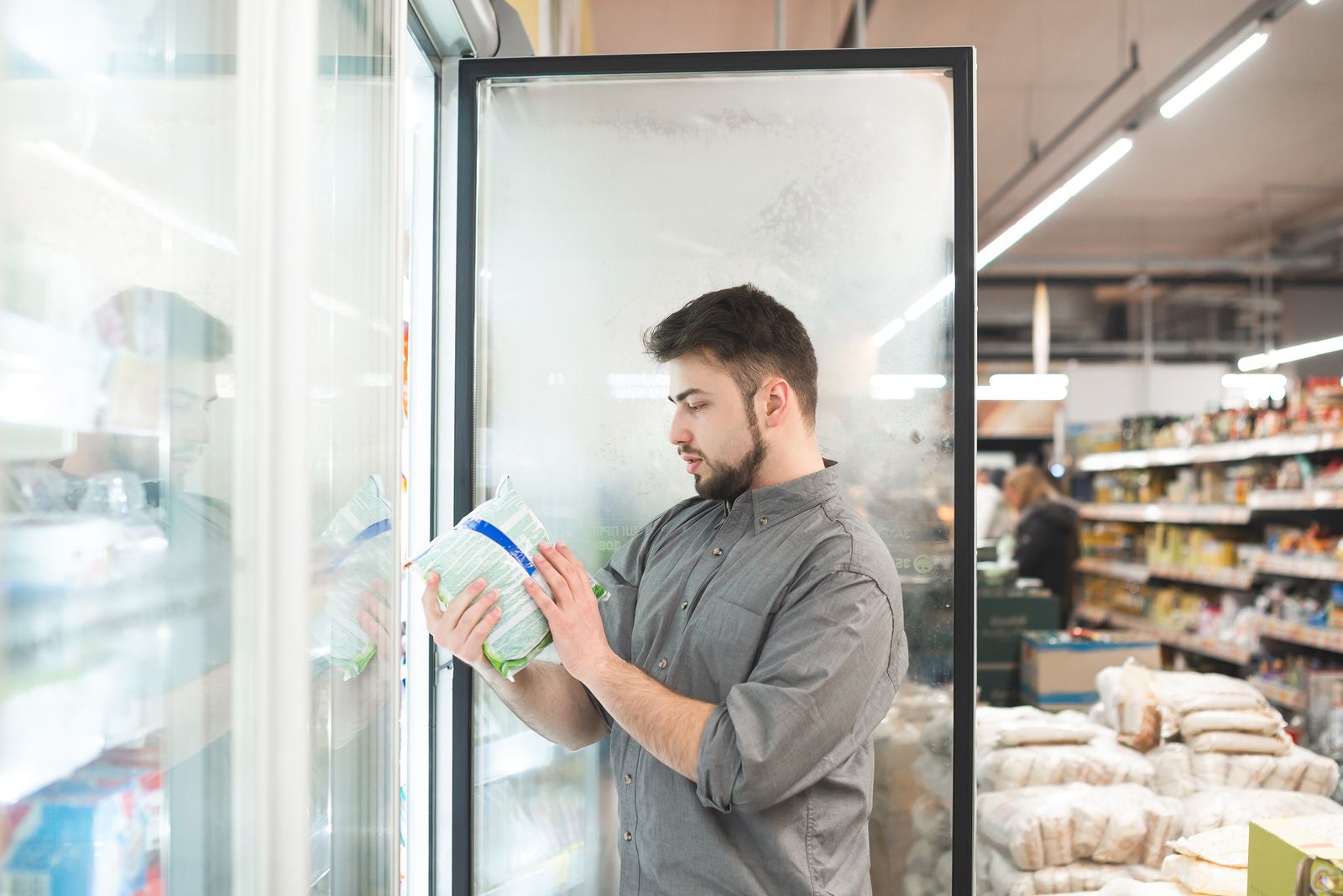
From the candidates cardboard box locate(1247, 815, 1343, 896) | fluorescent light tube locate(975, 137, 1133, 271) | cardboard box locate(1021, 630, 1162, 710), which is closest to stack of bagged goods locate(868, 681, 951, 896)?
cardboard box locate(1247, 815, 1343, 896)

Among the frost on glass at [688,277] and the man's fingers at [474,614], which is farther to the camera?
the frost on glass at [688,277]

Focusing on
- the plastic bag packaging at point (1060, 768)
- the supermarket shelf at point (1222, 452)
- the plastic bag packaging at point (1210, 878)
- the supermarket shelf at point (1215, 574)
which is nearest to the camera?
the plastic bag packaging at point (1210, 878)

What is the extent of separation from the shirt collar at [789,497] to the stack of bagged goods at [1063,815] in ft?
4.41

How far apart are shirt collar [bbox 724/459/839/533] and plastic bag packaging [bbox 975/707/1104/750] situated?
153 cm

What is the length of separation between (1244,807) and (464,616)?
89.5 inches

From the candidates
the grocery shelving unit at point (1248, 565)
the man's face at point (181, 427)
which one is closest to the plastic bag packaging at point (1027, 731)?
the man's face at point (181, 427)

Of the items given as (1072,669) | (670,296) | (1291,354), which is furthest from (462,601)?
(1291,354)

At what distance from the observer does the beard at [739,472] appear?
1.64 metres

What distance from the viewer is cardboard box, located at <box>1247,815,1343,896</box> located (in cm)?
167

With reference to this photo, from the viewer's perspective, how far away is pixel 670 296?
2094 millimetres

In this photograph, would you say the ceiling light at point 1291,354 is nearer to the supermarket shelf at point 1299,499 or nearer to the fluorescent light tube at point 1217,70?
the supermarket shelf at point 1299,499

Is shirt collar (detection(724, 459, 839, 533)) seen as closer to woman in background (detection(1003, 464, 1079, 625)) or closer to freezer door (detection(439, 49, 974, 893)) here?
freezer door (detection(439, 49, 974, 893))

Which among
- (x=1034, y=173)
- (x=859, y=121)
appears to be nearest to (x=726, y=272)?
(x=859, y=121)

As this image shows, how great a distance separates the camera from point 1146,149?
7.48 metres
